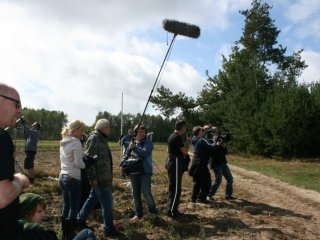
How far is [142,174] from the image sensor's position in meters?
8.48

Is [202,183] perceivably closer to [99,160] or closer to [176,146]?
[176,146]

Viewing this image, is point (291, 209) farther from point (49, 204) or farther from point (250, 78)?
point (250, 78)

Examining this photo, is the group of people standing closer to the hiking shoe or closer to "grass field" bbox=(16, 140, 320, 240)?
the hiking shoe

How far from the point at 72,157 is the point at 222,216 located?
12.5 feet

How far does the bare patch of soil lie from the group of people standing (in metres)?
0.40

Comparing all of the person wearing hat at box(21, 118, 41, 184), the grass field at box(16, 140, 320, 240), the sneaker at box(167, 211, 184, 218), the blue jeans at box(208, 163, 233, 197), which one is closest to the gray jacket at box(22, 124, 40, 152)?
the person wearing hat at box(21, 118, 41, 184)

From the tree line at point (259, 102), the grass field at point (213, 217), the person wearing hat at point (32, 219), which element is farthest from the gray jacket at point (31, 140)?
the tree line at point (259, 102)

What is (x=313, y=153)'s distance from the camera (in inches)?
1172

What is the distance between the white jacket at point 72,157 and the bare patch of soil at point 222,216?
49.1 inches

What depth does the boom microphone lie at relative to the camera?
26.5 ft

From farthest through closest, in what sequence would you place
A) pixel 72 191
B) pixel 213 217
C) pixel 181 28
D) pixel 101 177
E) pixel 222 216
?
pixel 222 216 → pixel 213 217 → pixel 181 28 → pixel 101 177 → pixel 72 191

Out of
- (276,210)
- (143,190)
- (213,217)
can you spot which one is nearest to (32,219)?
(143,190)

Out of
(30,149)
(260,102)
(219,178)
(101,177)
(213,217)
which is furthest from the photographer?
(260,102)

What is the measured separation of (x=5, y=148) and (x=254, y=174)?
1701cm
